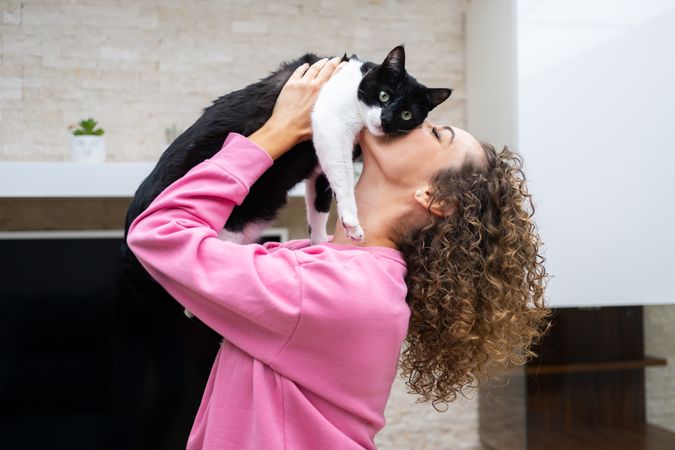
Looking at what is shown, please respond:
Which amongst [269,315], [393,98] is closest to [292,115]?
[393,98]

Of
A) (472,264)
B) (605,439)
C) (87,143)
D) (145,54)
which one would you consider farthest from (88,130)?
(605,439)

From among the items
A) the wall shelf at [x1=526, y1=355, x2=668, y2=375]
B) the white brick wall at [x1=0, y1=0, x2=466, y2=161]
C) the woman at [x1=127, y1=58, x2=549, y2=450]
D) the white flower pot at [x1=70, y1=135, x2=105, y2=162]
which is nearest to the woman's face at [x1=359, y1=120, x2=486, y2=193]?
the woman at [x1=127, y1=58, x2=549, y2=450]

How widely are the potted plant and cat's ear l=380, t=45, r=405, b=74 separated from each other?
1357 millimetres

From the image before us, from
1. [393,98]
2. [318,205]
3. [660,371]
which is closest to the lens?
[393,98]

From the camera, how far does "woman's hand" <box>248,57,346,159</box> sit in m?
1.01

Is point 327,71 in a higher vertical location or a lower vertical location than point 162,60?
lower

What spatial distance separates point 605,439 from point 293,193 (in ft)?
5.12

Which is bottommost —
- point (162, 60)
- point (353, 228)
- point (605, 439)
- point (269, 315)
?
point (605, 439)

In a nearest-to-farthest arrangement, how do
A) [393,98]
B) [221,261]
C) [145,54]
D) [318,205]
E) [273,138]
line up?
[221,261] → [273,138] → [393,98] → [318,205] → [145,54]

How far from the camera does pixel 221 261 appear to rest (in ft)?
2.91

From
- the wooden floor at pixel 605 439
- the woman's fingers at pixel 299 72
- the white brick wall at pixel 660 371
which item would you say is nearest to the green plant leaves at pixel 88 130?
the woman's fingers at pixel 299 72

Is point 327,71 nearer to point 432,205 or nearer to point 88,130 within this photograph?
point 432,205

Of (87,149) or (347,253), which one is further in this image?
(87,149)

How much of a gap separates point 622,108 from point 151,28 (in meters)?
1.70
